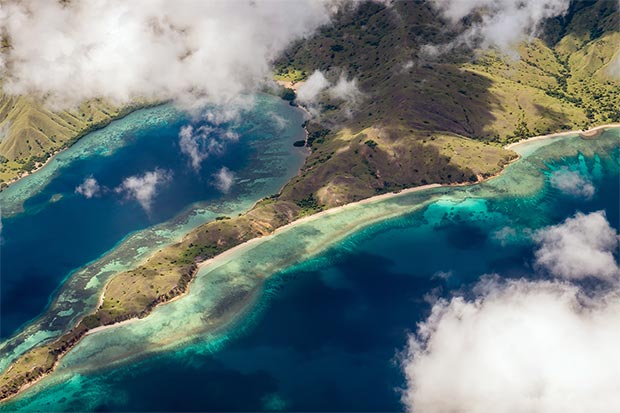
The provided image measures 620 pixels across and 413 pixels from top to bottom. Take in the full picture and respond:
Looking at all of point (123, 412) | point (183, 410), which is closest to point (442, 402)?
point (183, 410)

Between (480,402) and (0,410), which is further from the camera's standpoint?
(0,410)

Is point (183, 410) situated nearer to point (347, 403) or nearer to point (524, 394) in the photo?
point (347, 403)

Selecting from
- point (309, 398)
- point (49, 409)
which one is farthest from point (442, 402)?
point (49, 409)

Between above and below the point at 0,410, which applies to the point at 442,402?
below

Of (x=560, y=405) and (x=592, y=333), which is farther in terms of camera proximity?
(x=592, y=333)

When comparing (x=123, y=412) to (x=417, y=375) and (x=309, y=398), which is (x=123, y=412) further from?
(x=417, y=375)

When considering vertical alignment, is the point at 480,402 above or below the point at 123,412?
below

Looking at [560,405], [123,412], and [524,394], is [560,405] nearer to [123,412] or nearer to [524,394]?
[524,394]

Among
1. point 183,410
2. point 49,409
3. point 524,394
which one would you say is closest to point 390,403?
point 524,394
